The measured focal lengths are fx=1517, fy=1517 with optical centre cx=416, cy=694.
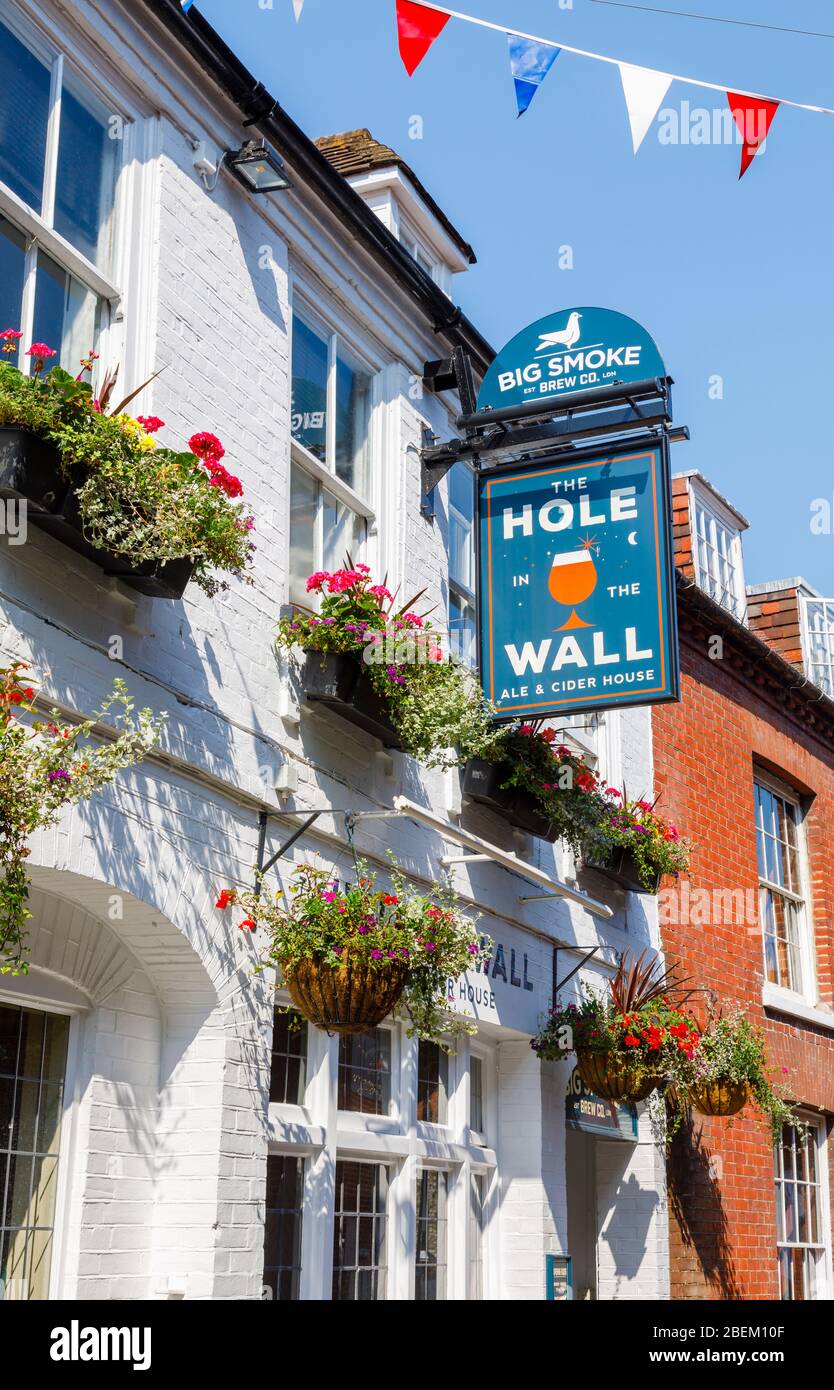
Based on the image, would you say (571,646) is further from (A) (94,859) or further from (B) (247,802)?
(A) (94,859)

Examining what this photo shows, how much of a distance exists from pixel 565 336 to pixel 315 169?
5.44ft

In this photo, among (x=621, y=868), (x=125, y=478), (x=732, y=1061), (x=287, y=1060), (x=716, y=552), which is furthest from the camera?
A: (x=716, y=552)

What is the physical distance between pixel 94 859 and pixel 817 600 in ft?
38.9

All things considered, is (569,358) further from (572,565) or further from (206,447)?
(206,447)

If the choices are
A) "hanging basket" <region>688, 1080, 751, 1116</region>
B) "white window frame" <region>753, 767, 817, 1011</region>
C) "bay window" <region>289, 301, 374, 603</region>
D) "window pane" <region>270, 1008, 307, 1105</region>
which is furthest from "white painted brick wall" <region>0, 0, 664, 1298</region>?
"white window frame" <region>753, 767, 817, 1011</region>

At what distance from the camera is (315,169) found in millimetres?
7973

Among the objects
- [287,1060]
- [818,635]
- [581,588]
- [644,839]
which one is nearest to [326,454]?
[581,588]

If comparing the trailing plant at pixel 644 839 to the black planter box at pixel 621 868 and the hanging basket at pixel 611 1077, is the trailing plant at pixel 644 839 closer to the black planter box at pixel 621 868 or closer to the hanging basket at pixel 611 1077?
the black planter box at pixel 621 868

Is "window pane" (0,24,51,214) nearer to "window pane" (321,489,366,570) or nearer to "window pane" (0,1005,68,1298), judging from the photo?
"window pane" (321,489,366,570)

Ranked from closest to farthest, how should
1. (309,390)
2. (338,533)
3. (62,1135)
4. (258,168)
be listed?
(62,1135) < (258,168) < (309,390) < (338,533)

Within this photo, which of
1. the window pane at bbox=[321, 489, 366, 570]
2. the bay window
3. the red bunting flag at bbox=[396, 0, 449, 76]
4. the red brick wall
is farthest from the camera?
the red brick wall

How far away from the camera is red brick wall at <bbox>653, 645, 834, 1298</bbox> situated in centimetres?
1084

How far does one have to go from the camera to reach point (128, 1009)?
631 centimetres

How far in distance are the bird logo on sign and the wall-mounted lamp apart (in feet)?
5.88
